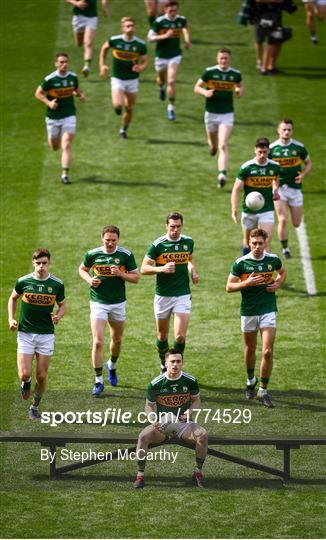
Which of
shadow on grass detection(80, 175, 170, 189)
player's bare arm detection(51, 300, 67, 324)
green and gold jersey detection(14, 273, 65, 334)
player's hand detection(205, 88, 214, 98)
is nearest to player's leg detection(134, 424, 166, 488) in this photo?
player's bare arm detection(51, 300, 67, 324)

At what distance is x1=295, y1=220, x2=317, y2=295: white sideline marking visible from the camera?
76.2 ft

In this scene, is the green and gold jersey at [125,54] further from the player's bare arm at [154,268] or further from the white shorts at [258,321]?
the white shorts at [258,321]

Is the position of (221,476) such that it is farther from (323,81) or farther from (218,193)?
(323,81)

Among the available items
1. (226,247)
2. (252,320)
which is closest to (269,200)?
(226,247)

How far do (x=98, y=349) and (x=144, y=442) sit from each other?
275 cm

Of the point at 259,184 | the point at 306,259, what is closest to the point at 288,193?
the point at 306,259

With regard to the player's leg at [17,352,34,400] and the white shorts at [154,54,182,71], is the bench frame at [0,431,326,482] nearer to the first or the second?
the player's leg at [17,352,34,400]

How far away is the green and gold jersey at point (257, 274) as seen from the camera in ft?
61.1

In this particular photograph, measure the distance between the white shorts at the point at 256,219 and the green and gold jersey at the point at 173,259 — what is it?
10.9 feet

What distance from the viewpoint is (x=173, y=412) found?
17.0 m

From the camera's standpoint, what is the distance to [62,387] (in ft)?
64.5

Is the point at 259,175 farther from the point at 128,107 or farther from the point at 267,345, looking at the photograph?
the point at 128,107

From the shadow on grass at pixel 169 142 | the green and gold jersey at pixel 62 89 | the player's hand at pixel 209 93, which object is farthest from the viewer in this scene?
the shadow on grass at pixel 169 142

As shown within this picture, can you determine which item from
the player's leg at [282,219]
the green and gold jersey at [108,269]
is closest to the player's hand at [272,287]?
the green and gold jersey at [108,269]
